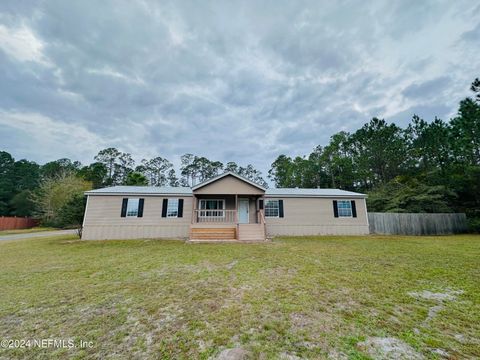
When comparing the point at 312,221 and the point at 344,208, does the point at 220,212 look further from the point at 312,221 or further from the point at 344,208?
the point at 344,208

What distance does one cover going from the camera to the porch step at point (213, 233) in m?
12.0

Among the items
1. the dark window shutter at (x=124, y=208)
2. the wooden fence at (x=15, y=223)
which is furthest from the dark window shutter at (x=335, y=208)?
the wooden fence at (x=15, y=223)

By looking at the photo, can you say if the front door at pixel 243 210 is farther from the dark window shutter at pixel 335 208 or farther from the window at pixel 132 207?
the window at pixel 132 207

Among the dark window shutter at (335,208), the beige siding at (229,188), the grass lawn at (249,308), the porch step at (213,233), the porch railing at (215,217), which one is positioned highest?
the beige siding at (229,188)

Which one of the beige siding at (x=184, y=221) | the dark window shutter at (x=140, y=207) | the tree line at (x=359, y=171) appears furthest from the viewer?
the tree line at (x=359, y=171)

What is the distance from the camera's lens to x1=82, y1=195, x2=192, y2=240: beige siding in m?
13.0

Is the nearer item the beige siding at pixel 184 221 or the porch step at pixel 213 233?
the porch step at pixel 213 233

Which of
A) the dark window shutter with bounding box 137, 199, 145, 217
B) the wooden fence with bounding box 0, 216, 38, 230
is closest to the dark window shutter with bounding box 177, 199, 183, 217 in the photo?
the dark window shutter with bounding box 137, 199, 145, 217

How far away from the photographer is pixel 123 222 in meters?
13.1

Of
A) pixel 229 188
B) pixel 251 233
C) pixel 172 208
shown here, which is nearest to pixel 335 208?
pixel 251 233

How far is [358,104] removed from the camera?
66.5ft

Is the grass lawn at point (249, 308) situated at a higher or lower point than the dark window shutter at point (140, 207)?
lower

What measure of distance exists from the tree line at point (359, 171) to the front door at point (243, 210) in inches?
449

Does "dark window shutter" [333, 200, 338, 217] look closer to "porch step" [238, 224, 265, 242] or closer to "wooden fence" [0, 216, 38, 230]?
"porch step" [238, 224, 265, 242]
